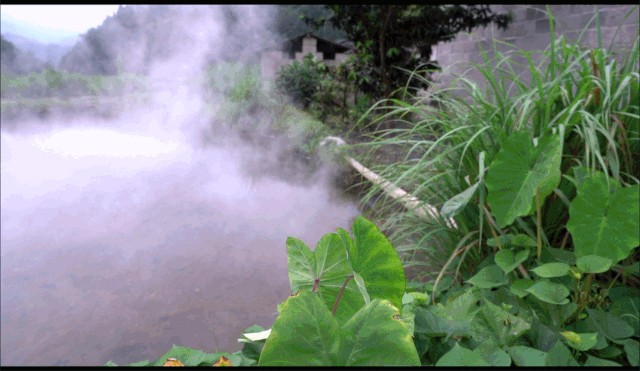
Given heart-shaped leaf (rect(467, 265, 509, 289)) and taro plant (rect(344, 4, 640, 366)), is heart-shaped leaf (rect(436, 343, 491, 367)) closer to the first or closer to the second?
taro plant (rect(344, 4, 640, 366))

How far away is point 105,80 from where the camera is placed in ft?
18.4

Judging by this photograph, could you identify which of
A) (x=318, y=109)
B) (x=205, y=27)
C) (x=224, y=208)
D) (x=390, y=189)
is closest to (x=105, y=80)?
(x=205, y=27)

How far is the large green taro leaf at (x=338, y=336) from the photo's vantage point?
205mm

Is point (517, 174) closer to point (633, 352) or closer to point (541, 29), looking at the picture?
point (633, 352)

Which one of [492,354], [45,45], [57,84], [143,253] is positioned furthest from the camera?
→ [57,84]

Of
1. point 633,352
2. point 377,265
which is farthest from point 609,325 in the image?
point 377,265

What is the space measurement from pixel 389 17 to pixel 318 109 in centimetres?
156

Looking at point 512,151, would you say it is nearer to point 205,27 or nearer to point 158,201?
point 158,201

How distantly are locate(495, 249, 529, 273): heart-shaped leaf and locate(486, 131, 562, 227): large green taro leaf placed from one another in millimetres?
78

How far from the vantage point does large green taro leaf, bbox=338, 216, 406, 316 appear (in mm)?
268

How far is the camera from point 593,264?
0.77 m

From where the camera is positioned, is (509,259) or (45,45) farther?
(45,45)

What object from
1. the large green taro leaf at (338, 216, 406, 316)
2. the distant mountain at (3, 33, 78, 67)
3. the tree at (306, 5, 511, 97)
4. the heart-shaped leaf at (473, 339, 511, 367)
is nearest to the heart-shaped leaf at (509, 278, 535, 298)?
the heart-shaped leaf at (473, 339, 511, 367)

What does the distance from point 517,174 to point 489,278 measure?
229 mm
